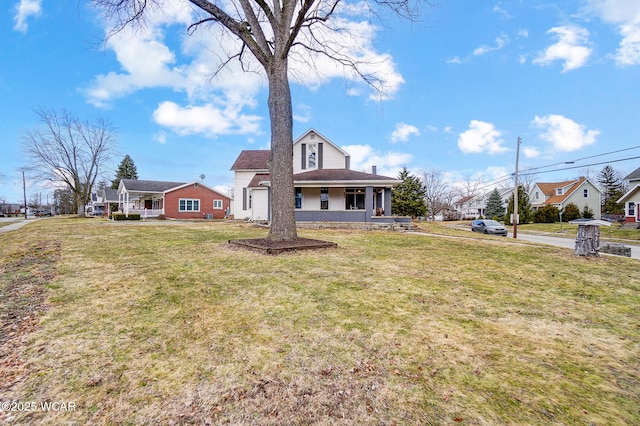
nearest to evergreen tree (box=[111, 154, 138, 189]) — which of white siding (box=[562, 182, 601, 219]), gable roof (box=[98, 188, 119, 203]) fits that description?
gable roof (box=[98, 188, 119, 203])

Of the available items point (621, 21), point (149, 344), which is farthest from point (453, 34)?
point (149, 344)

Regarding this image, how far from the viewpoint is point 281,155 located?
897 centimetres

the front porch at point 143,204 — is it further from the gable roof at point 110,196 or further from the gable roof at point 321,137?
the gable roof at point 321,137

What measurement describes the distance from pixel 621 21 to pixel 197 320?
77.2 feet

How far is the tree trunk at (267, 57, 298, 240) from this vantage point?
352 inches

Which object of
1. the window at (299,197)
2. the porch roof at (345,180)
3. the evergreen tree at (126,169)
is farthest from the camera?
the evergreen tree at (126,169)

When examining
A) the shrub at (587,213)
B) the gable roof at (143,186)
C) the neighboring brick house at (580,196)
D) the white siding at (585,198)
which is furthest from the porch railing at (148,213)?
the white siding at (585,198)

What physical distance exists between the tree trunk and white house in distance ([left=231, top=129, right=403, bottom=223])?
9539mm

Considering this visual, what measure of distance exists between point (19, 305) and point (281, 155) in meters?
6.65

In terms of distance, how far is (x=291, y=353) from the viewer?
110 inches

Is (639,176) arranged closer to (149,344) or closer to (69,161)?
(149,344)

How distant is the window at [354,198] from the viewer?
2136 cm

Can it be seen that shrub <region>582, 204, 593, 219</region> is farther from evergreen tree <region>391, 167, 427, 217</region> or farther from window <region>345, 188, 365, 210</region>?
window <region>345, 188, 365, 210</region>

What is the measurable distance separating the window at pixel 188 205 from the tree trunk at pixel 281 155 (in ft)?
100
